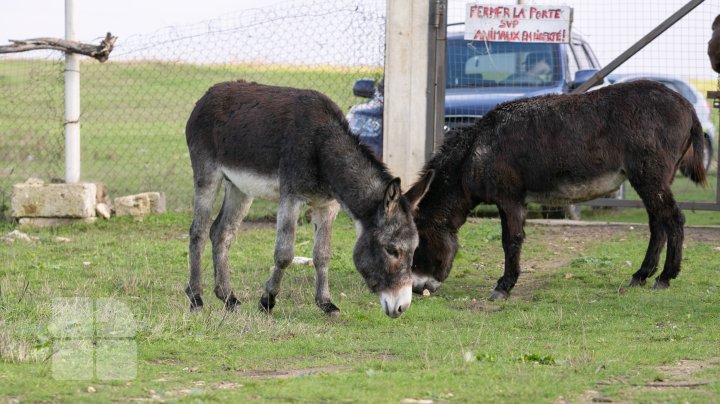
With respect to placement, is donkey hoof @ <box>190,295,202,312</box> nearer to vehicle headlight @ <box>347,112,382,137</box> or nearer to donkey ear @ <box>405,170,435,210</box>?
donkey ear @ <box>405,170,435,210</box>

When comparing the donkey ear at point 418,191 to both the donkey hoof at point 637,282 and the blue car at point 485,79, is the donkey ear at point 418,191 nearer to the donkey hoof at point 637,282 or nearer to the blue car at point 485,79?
the donkey hoof at point 637,282

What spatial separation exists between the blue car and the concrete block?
3263mm

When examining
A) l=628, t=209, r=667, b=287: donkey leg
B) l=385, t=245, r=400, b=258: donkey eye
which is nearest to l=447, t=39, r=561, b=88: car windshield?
l=628, t=209, r=667, b=287: donkey leg

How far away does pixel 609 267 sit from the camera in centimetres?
932

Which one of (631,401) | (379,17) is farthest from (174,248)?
(631,401)

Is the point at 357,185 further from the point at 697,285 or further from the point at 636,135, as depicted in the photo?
the point at 697,285

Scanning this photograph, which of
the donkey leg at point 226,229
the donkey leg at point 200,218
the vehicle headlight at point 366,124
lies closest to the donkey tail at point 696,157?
the donkey leg at point 226,229

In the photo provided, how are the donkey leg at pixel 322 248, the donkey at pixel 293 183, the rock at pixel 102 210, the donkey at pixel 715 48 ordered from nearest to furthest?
the donkey at pixel 715 48 → the donkey at pixel 293 183 → the donkey leg at pixel 322 248 → the rock at pixel 102 210

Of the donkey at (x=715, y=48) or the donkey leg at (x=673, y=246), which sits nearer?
the donkey at (x=715, y=48)

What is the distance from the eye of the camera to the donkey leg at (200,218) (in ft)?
25.2

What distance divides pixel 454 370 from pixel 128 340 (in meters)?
2.05

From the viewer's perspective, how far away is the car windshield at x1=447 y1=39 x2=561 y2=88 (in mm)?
12008

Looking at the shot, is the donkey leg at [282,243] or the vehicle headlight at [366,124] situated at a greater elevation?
the vehicle headlight at [366,124]

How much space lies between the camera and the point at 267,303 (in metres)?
7.42
